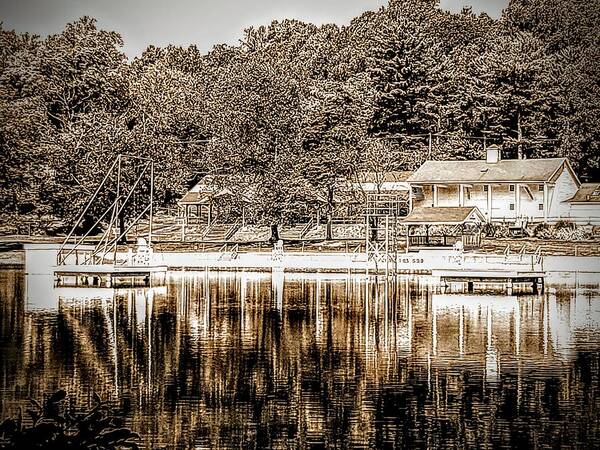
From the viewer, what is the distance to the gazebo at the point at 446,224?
27.9m

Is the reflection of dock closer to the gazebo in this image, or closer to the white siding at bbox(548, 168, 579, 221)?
the gazebo

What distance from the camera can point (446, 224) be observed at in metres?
28.6

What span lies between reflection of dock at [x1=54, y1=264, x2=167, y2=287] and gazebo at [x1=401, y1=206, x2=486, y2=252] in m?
9.78

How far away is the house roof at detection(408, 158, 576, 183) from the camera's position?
30.6m

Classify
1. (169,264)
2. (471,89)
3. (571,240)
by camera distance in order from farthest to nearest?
(471,89), (571,240), (169,264)

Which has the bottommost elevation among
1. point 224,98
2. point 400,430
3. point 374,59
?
point 400,430

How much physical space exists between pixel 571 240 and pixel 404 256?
501 cm

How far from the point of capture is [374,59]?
36.6m

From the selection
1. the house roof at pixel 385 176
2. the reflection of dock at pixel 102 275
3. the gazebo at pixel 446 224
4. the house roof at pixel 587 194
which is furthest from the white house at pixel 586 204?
the reflection of dock at pixel 102 275

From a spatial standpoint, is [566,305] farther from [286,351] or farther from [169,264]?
[169,264]

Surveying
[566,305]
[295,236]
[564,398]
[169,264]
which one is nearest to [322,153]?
[295,236]

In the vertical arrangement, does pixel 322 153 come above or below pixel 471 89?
below

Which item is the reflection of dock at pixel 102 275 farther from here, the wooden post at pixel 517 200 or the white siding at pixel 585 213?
the wooden post at pixel 517 200

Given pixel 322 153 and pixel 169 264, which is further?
pixel 322 153
